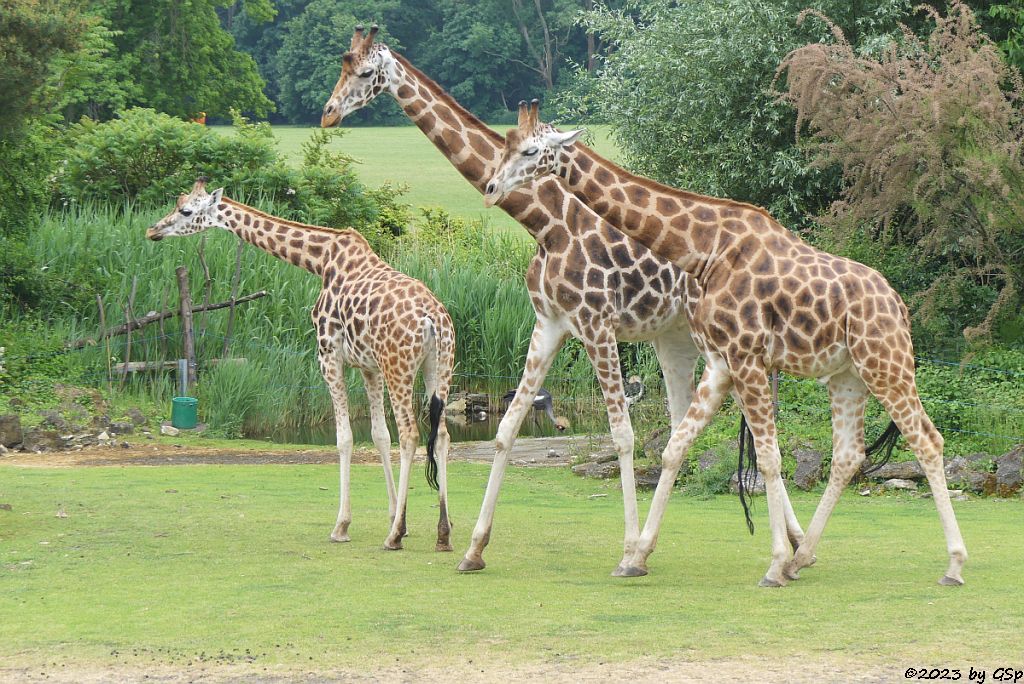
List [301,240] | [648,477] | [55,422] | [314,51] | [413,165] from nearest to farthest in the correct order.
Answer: [301,240] → [648,477] → [55,422] → [413,165] → [314,51]

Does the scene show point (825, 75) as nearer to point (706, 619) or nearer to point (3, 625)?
point (706, 619)

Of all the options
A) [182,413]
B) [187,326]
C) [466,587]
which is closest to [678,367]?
[466,587]

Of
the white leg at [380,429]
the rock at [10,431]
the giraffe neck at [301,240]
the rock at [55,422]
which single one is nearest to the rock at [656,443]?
the white leg at [380,429]

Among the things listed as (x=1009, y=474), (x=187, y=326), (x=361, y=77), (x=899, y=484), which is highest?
(x=361, y=77)

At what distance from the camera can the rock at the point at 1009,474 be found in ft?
46.6

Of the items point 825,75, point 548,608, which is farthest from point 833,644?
point 825,75

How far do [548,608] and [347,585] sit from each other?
1.52 meters

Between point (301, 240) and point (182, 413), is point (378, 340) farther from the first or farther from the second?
point (182, 413)

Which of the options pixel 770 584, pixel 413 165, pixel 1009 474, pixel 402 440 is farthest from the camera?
pixel 413 165

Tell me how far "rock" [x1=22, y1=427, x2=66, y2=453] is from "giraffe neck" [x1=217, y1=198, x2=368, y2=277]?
7.26 meters

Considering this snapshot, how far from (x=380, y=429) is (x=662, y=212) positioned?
333 cm

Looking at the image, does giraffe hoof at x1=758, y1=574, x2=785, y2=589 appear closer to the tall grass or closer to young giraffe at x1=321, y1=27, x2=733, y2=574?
young giraffe at x1=321, y1=27, x2=733, y2=574

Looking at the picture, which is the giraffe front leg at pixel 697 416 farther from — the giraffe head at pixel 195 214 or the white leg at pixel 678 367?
the giraffe head at pixel 195 214

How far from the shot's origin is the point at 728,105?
23.9 m
